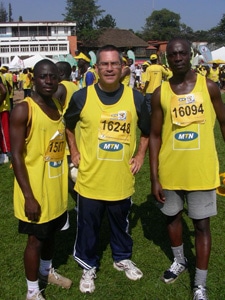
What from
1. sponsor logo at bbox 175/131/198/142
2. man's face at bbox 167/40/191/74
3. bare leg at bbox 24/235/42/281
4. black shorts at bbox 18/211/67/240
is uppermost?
man's face at bbox 167/40/191/74

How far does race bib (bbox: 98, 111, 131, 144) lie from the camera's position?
3027 millimetres

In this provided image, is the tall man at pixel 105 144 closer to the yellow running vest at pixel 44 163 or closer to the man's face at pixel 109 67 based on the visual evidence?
the man's face at pixel 109 67

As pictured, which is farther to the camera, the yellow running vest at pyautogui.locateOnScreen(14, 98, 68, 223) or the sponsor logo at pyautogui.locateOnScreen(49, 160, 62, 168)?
the sponsor logo at pyautogui.locateOnScreen(49, 160, 62, 168)

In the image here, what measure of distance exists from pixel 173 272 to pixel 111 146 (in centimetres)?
131

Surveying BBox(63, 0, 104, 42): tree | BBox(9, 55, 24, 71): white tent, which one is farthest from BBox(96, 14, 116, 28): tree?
BBox(9, 55, 24, 71): white tent

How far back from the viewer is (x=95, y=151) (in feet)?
10.2

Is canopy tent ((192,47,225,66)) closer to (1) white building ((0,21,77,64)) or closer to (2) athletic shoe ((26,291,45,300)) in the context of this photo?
(2) athletic shoe ((26,291,45,300))

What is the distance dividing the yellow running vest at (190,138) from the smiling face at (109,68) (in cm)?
39

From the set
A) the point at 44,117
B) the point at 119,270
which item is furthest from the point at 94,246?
the point at 44,117

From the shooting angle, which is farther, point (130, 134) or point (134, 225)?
point (134, 225)

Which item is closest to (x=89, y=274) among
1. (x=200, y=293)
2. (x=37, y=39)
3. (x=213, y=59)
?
(x=200, y=293)

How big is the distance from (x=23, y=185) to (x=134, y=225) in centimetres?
226

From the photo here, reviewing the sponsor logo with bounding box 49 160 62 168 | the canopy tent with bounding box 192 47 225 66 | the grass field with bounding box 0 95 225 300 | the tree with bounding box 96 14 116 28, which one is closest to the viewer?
the sponsor logo with bounding box 49 160 62 168

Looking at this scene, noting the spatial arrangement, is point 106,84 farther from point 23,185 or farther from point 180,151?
point 23,185
